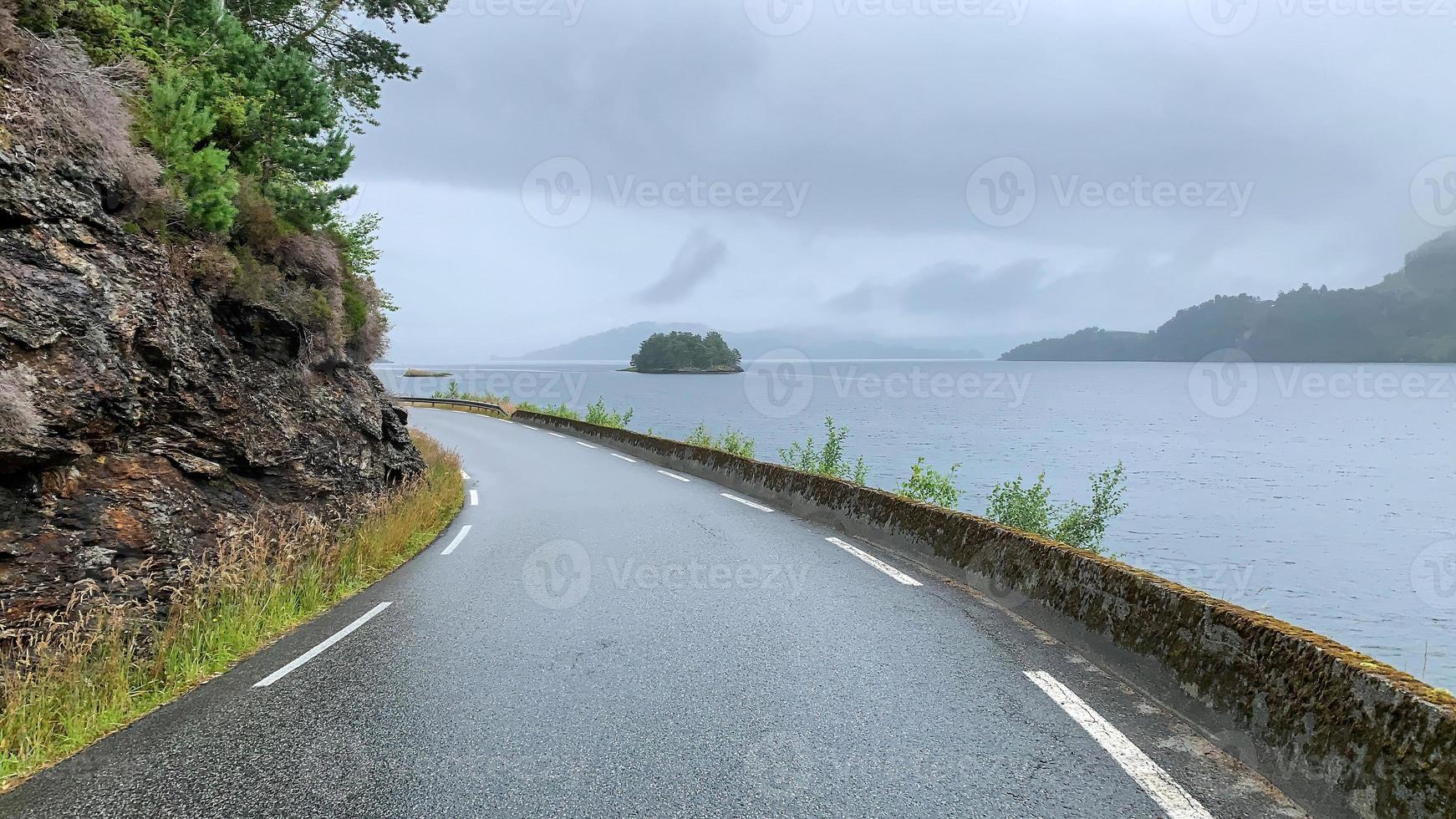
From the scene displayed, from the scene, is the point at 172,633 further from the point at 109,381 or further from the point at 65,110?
the point at 65,110

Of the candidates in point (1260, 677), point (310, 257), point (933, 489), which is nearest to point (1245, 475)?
point (933, 489)

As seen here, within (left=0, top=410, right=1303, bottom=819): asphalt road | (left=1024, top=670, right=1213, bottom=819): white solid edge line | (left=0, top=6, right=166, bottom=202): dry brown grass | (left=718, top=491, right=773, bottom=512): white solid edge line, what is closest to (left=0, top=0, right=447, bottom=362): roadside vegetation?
(left=0, top=6, right=166, bottom=202): dry brown grass

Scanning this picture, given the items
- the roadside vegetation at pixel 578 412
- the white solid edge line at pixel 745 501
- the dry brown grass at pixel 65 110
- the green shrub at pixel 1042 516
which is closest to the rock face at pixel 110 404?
the dry brown grass at pixel 65 110

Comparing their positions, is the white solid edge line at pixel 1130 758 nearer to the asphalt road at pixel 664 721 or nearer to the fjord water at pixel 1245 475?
the asphalt road at pixel 664 721

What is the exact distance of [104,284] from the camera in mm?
6238

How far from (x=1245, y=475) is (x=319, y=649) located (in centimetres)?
5557

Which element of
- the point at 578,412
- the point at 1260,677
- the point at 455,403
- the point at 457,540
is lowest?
the point at 457,540

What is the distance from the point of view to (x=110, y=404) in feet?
19.9

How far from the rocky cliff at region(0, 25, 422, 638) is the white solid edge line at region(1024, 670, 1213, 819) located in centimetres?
662

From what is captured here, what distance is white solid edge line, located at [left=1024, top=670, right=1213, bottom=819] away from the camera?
3246 mm

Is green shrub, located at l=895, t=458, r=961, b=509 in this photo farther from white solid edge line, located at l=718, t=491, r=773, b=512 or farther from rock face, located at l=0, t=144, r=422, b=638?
rock face, located at l=0, t=144, r=422, b=638

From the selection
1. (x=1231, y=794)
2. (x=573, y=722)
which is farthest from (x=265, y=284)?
(x=1231, y=794)

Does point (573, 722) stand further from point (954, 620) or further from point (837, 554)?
point (837, 554)

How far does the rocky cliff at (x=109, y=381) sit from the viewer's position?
17.3 ft
